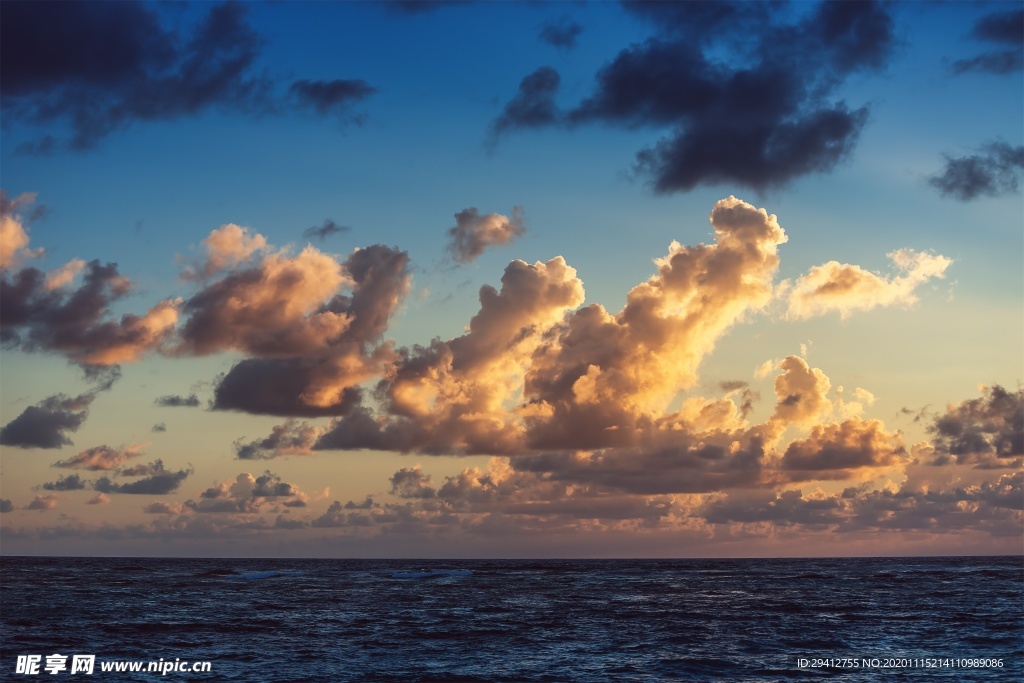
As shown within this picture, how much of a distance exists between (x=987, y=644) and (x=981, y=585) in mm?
80110

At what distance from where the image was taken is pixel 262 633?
212ft

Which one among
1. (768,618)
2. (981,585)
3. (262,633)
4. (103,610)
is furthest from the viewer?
(981,585)

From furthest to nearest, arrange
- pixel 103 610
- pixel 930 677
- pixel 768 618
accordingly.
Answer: pixel 103 610 → pixel 768 618 → pixel 930 677

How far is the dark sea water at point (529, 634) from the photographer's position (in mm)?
48969

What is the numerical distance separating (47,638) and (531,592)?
63370 millimetres

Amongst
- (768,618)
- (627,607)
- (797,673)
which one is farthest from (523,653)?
(627,607)

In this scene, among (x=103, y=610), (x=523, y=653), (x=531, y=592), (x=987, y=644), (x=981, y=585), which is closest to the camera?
(x=523, y=653)

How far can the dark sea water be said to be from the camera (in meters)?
49.0

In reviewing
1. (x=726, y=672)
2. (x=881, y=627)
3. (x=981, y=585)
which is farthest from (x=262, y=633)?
(x=981, y=585)

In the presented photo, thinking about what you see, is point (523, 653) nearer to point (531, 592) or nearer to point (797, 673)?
point (797, 673)

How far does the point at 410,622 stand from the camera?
7281 centimetres

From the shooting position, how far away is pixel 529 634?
6500cm

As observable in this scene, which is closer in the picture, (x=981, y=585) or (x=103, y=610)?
(x=103, y=610)

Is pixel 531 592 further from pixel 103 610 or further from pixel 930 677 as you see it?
pixel 930 677
